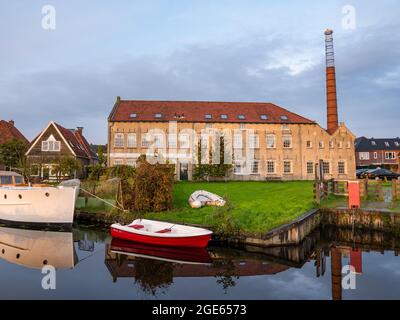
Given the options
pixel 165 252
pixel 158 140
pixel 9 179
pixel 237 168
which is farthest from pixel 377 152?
pixel 9 179

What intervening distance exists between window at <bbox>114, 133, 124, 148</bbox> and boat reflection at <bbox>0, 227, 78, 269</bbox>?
834 inches

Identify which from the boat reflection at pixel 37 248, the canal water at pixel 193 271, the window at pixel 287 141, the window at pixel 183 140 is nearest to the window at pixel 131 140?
the window at pixel 183 140

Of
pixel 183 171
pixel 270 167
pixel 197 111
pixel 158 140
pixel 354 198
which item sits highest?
pixel 197 111

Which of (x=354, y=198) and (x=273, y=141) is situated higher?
(x=273, y=141)

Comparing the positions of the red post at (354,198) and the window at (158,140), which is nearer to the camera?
the red post at (354,198)

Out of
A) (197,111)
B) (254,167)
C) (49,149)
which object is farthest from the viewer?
(197,111)

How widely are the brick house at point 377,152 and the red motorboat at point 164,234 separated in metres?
60.7

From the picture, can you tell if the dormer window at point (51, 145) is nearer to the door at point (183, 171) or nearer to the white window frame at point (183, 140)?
the white window frame at point (183, 140)

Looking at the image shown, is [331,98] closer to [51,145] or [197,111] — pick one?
[197,111]

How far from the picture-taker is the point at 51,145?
3672cm

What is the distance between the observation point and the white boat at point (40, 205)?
58.0 feet

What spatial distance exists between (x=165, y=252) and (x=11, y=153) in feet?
98.5
